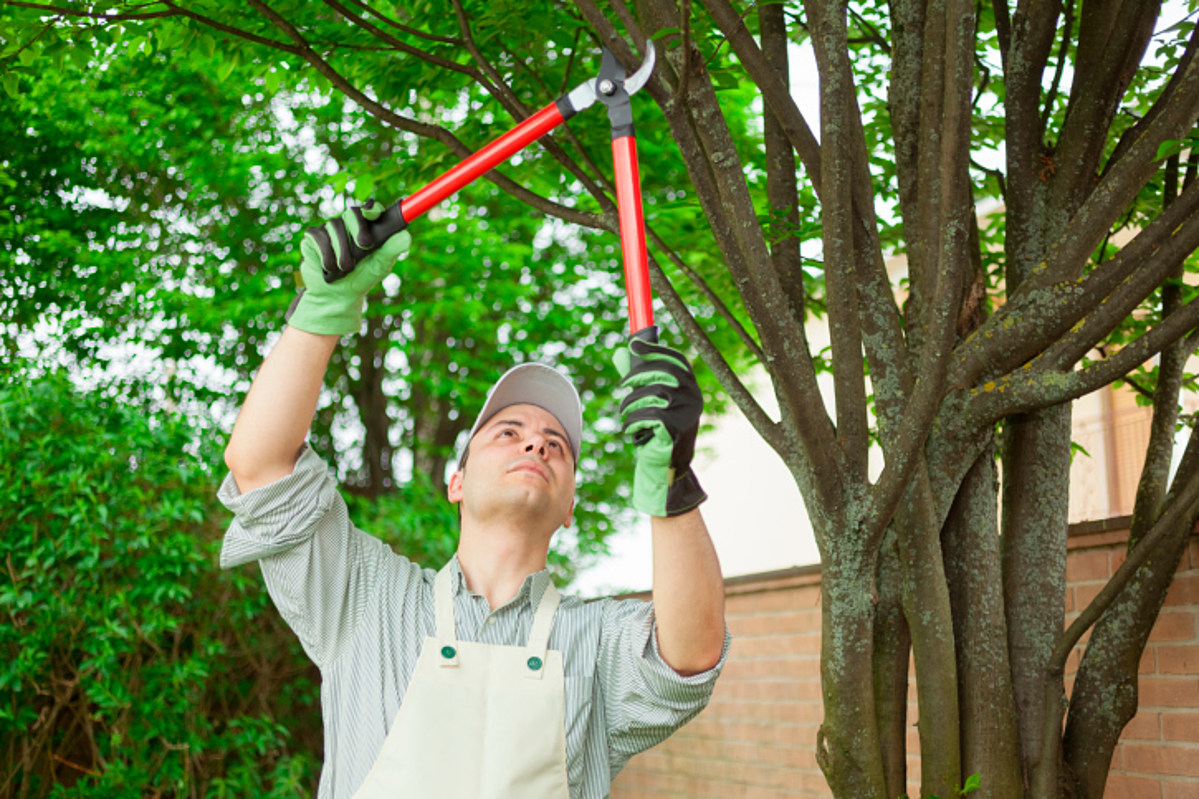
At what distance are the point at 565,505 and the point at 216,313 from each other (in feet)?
23.4

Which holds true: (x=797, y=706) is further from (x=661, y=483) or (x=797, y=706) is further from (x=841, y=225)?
(x=661, y=483)

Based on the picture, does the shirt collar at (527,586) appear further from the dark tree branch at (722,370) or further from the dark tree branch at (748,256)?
the dark tree branch at (722,370)

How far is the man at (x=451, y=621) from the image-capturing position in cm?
179

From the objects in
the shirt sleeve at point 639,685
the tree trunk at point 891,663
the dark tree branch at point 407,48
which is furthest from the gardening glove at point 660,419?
the dark tree branch at point 407,48

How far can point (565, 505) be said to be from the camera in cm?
212

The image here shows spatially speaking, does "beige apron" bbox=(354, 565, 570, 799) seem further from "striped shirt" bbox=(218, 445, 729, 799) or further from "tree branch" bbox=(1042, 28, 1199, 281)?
"tree branch" bbox=(1042, 28, 1199, 281)

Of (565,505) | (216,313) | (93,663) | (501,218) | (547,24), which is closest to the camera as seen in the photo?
(565,505)

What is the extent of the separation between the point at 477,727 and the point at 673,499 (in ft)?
1.79

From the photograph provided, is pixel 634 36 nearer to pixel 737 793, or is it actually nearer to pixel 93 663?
pixel 737 793

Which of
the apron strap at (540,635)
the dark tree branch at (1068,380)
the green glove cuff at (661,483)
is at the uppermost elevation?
the dark tree branch at (1068,380)

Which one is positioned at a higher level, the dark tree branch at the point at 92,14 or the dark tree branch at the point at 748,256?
the dark tree branch at the point at 92,14

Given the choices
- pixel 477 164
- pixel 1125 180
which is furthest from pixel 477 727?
pixel 1125 180

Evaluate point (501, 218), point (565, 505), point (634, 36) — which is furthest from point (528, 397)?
point (501, 218)

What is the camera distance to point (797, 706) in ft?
14.1
